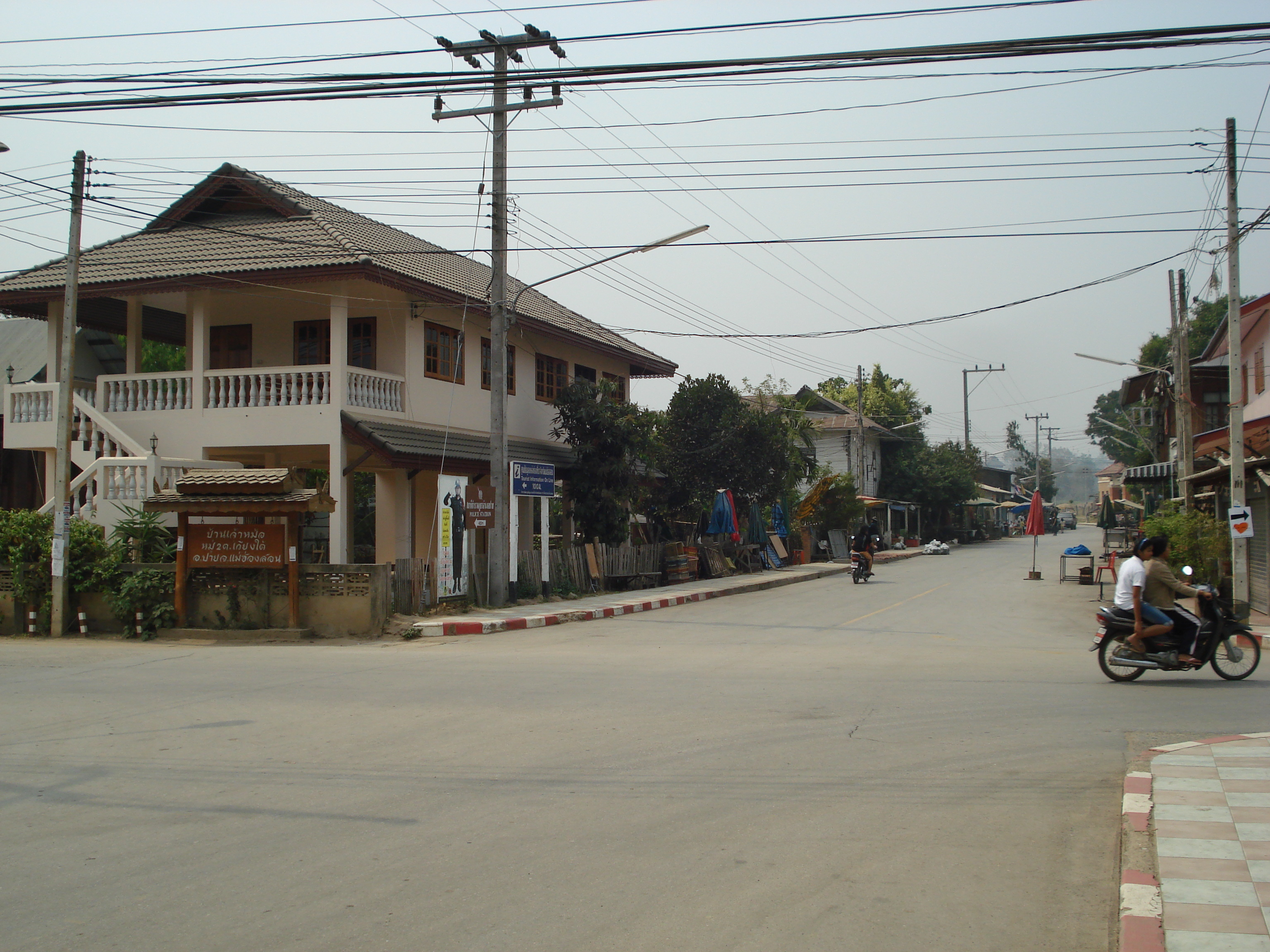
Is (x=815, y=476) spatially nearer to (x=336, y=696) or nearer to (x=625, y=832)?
(x=336, y=696)

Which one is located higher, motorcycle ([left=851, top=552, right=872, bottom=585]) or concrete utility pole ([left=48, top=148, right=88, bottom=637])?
concrete utility pole ([left=48, top=148, right=88, bottom=637])

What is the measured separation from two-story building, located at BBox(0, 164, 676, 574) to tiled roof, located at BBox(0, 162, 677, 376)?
55 millimetres

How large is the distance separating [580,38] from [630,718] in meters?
7.68

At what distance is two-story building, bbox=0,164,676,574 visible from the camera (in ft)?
63.0

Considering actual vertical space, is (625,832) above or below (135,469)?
below

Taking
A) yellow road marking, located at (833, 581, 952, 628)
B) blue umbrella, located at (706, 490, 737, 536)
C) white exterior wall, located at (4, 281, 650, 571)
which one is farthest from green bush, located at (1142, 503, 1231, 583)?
white exterior wall, located at (4, 281, 650, 571)

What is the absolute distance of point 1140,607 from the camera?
11.0 meters

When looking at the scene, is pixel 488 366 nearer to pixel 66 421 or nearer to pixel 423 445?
pixel 423 445

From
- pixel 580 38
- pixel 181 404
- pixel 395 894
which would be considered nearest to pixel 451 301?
pixel 181 404

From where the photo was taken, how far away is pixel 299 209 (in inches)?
851

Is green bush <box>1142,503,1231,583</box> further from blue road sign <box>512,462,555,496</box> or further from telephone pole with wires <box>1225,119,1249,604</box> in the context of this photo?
→ blue road sign <box>512,462,555,496</box>

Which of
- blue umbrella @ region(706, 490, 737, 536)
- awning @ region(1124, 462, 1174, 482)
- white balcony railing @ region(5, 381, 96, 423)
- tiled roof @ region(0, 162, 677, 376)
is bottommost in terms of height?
blue umbrella @ region(706, 490, 737, 536)

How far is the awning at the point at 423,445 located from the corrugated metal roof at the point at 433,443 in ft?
0.05

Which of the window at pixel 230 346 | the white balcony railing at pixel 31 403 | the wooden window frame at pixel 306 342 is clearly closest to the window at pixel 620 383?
the wooden window frame at pixel 306 342
